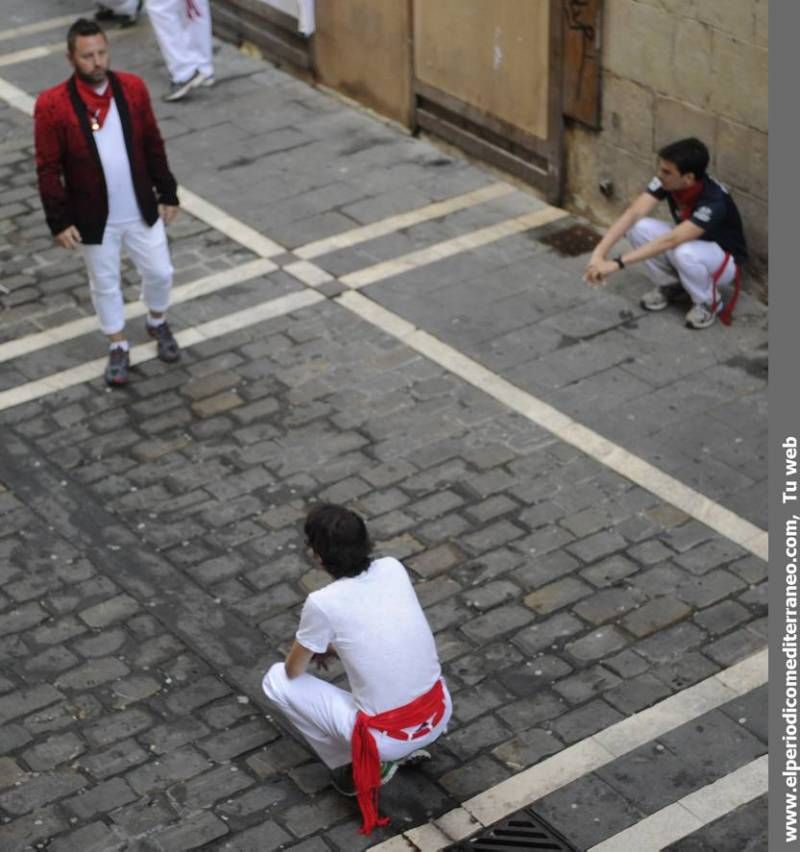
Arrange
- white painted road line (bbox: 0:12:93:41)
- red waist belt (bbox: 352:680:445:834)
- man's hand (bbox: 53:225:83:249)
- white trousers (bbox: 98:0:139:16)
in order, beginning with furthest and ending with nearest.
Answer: white painted road line (bbox: 0:12:93:41) < white trousers (bbox: 98:0:139:16) < man's hand (bbox: 53:225:83:249) < red waist belt (bbox: 352:680:445:834)

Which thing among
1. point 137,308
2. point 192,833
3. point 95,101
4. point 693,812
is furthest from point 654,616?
point 137,308

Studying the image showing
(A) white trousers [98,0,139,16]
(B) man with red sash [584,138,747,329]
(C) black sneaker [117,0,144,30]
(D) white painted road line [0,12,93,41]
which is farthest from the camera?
(C) black sneaker [117,0,144,30]

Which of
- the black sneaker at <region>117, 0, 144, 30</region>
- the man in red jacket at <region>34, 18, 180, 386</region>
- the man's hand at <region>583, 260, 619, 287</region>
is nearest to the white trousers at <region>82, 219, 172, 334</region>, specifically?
the man in red jacket at <region>34, 18, 180, 386</region>

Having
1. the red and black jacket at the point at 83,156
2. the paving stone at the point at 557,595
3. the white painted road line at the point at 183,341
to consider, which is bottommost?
the paving stone at the point at 557,595

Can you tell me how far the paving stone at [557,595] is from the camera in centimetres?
794

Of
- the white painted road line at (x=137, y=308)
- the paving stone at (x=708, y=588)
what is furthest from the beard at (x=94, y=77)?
the paving stone at (x=708, y=588)

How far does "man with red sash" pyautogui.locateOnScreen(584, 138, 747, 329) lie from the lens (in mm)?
9969

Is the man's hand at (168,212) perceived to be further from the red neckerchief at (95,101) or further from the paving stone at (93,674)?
the paving stone at (93,674)

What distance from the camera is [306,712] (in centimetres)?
672

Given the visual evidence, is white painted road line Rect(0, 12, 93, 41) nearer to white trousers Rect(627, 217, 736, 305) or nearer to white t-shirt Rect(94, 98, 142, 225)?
white t-shirt Rect(94, 98, 142, 225)

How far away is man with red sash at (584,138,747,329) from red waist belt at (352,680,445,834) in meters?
3.89

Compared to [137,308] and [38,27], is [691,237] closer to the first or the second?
[137,308]

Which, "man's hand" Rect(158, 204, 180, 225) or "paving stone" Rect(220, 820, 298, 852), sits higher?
"man's hand" Rect(158, 204, 180, 225)

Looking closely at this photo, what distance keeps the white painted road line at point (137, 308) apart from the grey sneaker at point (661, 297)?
2.35 m
